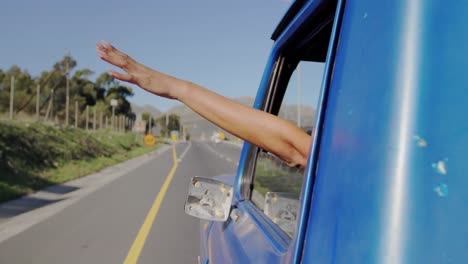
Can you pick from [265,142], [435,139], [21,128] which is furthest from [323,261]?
[21,128]

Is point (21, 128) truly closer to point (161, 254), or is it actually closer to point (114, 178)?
point (114, 178)

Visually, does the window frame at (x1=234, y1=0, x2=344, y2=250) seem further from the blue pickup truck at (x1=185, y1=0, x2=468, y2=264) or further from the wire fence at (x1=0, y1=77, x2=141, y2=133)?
the wire fence at (x1=0, y1=77, x2=141, y2=133)

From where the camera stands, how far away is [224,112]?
4.47ft

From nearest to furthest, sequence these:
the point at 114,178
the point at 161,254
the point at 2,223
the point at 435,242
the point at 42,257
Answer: the point at 435,242 → the point at 42,257 → the point at 161,254 → the point at 2,223 → the point at 114,178

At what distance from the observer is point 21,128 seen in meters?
19.0

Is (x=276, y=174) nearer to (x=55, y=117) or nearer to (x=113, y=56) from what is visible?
(x=113, y=56)

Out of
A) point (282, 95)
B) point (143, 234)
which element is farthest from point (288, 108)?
point (143, 234)

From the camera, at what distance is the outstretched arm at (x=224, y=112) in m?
1.36

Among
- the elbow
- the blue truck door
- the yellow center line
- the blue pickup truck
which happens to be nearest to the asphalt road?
the yellow center line

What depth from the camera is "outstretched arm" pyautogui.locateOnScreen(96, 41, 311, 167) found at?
1.36 metres

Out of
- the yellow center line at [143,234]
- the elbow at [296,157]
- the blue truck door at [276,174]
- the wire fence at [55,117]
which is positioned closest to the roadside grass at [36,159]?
the wire fence at [55,117]

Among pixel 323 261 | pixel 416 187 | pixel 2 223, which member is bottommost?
pixel 2 223

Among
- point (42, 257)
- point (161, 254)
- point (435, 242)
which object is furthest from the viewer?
point (161, 254)

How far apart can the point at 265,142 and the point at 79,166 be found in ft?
59.9
